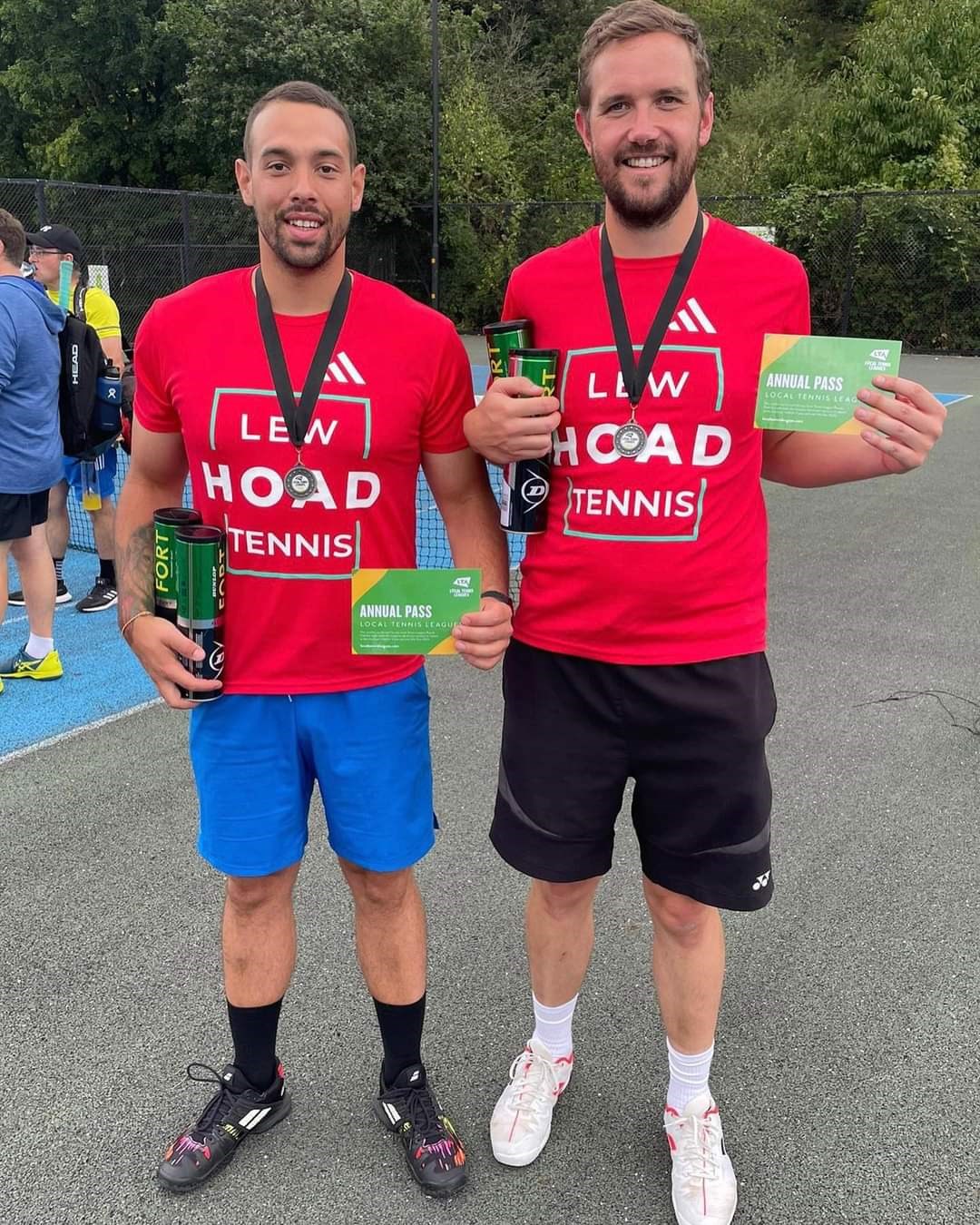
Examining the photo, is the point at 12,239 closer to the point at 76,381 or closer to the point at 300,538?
the point at 76,381

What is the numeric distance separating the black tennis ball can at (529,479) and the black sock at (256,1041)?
1.26 meters

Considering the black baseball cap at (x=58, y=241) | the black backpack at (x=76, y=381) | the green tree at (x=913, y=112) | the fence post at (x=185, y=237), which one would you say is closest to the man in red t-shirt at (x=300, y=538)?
the black backpack at (x=76, y=381)

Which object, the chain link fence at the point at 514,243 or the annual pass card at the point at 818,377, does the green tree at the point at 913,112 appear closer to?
the chain link fence at the point at 514,243

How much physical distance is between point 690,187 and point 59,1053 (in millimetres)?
2589

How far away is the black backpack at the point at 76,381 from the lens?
5.23 metres

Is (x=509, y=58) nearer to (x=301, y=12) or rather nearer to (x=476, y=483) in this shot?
(x=301, y=12)

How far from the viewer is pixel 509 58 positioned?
3136 cm

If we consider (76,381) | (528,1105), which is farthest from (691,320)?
(76,381)

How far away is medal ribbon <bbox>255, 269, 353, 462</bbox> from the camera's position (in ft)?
6.55

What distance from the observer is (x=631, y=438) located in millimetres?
1997

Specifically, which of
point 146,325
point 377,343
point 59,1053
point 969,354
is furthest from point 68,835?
point 969,354

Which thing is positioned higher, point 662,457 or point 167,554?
point 662,457

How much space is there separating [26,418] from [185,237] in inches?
586

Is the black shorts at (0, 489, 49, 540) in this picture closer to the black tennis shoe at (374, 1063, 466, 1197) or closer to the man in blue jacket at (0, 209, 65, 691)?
the man in blue jacket at (0, 209, 65, 691)
